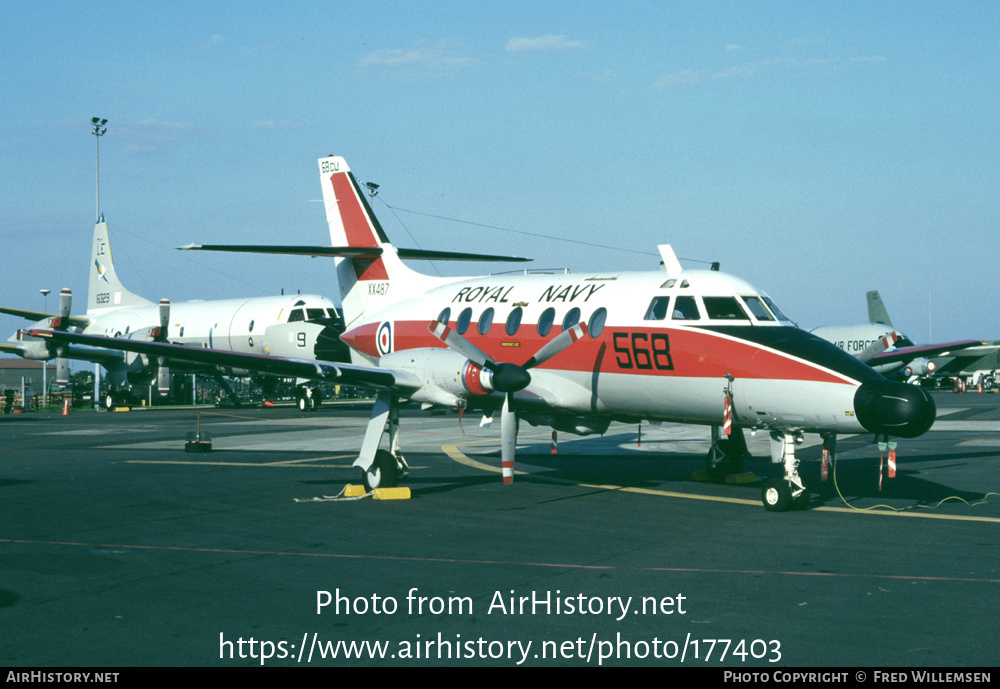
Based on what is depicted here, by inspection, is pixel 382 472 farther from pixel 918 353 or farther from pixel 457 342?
pixel 918 353

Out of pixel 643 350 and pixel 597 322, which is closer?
pixel 643 350

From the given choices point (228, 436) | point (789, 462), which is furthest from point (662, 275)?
point (228, 436)

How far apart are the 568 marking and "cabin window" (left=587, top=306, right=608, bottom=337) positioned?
0.30 meters

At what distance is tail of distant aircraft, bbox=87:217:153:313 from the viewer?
54.5 m

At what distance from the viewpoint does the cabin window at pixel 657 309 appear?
1454 centimetres

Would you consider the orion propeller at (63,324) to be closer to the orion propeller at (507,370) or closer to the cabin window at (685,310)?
the orion propeller at (507,370)

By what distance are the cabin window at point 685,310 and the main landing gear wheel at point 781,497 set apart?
274cm

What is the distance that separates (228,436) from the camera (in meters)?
29.3

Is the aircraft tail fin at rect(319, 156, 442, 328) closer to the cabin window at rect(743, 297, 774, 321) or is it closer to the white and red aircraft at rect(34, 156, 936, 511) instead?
the white and red aircraft at rect(34, 156, 936, 511)

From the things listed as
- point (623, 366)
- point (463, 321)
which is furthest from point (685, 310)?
point (463, 321)

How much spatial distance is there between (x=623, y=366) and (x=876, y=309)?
67.5m

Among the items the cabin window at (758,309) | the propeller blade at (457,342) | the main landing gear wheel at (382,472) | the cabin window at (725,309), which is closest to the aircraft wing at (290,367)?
the propeller blade at (457,342)

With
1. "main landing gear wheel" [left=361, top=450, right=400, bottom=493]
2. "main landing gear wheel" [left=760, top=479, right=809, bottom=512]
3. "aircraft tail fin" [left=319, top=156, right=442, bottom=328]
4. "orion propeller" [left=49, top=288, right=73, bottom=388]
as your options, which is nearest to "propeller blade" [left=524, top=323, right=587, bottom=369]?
"main landing gear wheel" [left=361, top=450, right=400, bottom=493]

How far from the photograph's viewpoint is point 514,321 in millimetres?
16469
